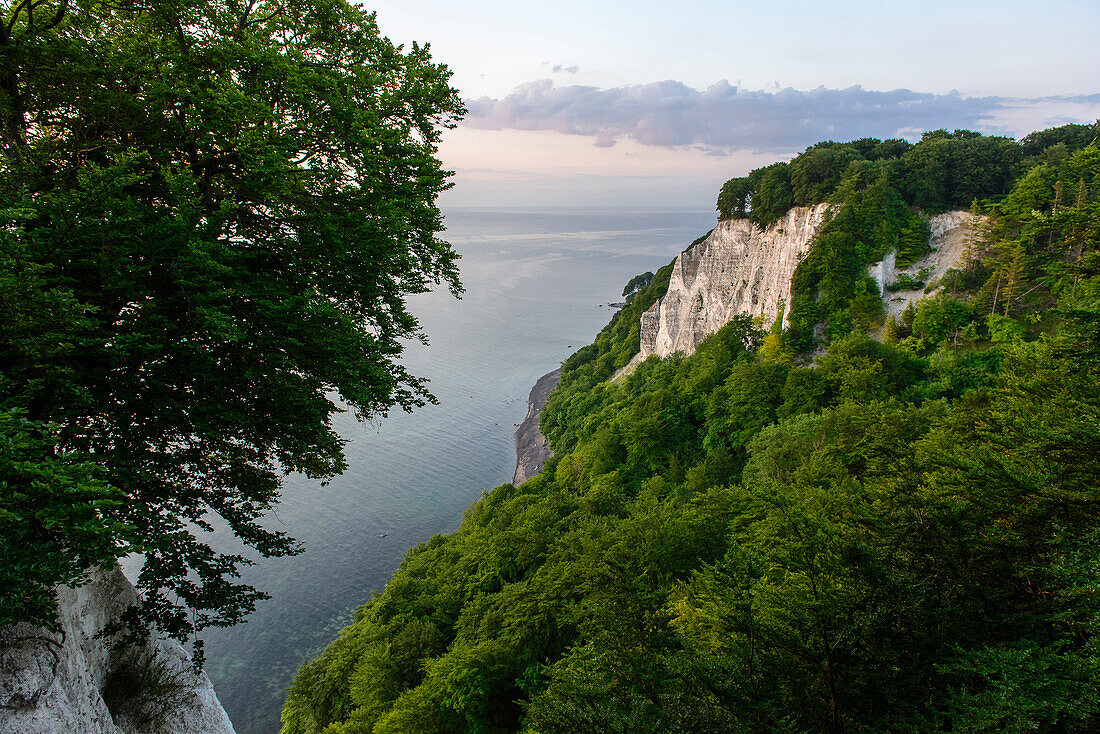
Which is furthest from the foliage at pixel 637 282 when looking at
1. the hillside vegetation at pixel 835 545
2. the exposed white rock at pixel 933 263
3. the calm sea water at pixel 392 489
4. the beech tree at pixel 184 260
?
the beech tree at pixel 184 260

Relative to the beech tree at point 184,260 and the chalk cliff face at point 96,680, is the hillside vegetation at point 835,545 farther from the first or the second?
the beech tree at point 184,260

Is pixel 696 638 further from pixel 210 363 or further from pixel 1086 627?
pixel 210 363

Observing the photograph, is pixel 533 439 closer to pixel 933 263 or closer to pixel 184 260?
pixel 933 263

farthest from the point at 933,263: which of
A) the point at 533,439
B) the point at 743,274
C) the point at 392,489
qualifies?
the point at 392,489

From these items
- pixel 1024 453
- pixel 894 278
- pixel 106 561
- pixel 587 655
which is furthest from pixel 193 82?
pixel 894 278

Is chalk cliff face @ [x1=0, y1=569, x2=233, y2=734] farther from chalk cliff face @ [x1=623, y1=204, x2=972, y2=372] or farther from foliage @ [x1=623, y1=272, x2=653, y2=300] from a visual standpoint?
foliage @ [x1=623, y1=272, x2=653, y2=300]

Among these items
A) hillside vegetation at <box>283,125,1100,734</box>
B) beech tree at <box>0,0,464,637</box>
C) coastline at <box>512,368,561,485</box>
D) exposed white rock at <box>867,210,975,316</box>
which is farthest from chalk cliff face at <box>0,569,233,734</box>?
exposed white rock at <box>867,210,975,316</box>
